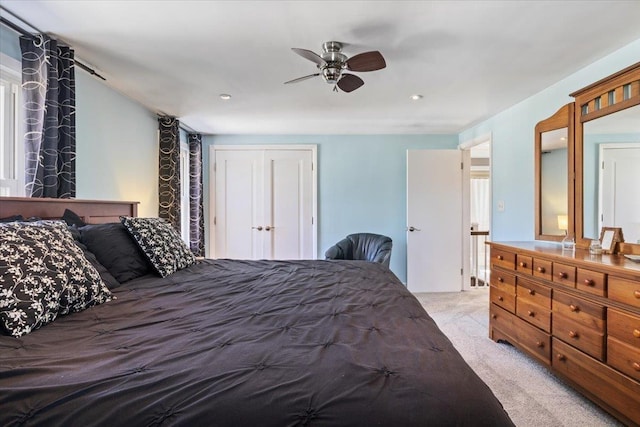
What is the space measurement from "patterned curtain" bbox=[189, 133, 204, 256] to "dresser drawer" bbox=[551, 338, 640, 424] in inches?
157

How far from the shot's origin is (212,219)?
4730 mm

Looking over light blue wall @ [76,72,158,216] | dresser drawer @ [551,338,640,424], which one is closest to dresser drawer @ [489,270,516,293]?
dresser drawer @ [551,338,640,424]

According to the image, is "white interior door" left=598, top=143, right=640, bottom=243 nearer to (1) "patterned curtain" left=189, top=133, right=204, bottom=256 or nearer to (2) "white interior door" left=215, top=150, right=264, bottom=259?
(2) "white interior door" left=215, top=150, right=264, bottom=259

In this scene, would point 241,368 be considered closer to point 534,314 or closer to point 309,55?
point 309,55

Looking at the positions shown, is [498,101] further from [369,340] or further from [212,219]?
[212,219]

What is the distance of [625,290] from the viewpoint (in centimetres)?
161

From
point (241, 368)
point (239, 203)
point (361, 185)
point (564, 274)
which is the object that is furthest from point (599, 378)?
point (239, 203)

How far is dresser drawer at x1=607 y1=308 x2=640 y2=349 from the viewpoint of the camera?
5.10ft

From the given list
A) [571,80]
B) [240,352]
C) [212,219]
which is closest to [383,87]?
[571,80]

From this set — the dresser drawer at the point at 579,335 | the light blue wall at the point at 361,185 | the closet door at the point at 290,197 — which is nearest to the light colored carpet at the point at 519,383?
the dresser drawer at the point at 579,335

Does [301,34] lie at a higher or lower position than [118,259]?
higher

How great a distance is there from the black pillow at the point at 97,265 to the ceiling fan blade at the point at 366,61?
187 cm

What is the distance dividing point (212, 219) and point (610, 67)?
4653mm

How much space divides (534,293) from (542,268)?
217mm
